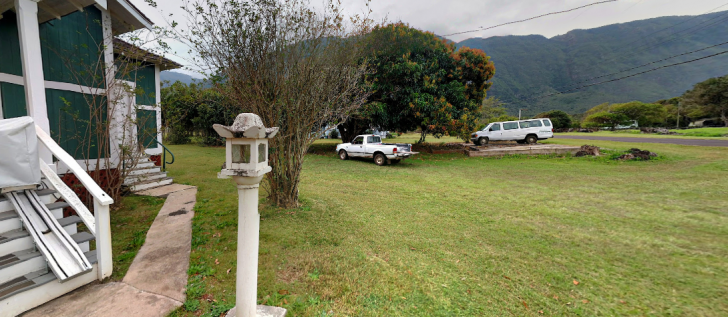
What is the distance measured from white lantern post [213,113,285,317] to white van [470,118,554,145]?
16.4 meters

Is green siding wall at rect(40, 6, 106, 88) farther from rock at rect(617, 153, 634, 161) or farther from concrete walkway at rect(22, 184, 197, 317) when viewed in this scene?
rock at rect(617, 153, 634, 161)

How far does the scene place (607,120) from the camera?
45062 mm

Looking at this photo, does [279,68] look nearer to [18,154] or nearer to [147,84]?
[18,154]

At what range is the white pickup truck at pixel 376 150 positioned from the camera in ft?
37.4

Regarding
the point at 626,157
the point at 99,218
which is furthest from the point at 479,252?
the point at 626,157

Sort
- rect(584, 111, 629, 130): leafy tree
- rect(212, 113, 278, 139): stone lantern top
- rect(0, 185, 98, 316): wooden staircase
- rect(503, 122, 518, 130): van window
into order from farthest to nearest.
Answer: rect(584, 111, 629, 130): leafy tree → rect(503, 122, 518, 130): van window → rect(0, 185, 98, 316): wooden staircase → rect(212, 113, 278, 139): stone lantern top

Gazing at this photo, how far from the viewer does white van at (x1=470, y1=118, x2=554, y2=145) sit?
15664 millimetres

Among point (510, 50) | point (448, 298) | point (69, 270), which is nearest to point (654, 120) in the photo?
point (448, 298)

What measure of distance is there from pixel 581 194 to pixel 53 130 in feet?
36.1

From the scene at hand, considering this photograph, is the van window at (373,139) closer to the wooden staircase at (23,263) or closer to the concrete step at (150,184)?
the concrete step at (150,184)

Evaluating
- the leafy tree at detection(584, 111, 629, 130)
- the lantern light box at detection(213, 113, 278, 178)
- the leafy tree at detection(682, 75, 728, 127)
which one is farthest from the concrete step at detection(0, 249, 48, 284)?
the leafy tree at detection(682, 75, 728, 127)

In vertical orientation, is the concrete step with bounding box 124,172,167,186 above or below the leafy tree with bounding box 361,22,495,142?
below

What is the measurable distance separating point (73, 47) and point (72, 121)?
4.55 ft

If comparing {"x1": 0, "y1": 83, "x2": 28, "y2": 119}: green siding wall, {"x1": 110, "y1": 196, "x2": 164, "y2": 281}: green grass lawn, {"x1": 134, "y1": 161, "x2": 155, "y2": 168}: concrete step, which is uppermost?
{"x1": 0, "y1": 83, "x2": 28, "y2": 119}: green siding wall
